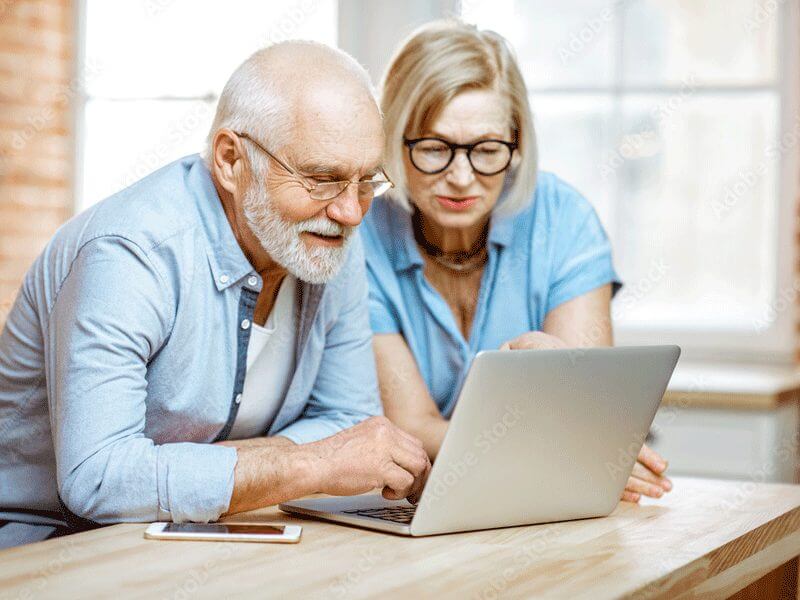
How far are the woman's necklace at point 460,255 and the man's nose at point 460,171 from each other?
0.24m

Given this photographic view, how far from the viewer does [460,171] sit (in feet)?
6.80

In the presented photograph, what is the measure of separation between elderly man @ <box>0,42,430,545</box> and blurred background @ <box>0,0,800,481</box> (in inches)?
87.4

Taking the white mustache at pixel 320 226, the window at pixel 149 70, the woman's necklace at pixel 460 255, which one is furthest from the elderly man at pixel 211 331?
the window at pixel 149 70

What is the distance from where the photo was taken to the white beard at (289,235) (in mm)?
1693

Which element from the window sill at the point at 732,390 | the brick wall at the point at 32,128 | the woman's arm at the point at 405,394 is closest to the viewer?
the woman's arm at the point at 405,394

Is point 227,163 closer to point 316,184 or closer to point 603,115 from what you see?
point 316,184

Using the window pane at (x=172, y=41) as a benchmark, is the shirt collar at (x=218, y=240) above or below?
below

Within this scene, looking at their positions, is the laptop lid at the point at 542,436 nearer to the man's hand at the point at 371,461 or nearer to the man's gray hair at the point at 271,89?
the man's hand at the point at 371,461

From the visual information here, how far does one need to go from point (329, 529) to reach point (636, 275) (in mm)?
2803

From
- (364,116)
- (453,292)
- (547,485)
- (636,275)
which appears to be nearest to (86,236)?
(364,116)

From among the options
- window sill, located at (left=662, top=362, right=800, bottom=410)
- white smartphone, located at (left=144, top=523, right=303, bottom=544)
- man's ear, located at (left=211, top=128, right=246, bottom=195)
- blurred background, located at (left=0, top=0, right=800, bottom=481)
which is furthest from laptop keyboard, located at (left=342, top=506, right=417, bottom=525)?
blurred background, located at (left=0, top=0, right=800, bottom=481)

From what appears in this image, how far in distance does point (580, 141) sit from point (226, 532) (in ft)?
9.76

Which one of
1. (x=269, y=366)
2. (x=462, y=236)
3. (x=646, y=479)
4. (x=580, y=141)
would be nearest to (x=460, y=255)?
(x=462, y=236)

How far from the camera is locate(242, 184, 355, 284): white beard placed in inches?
66.7
